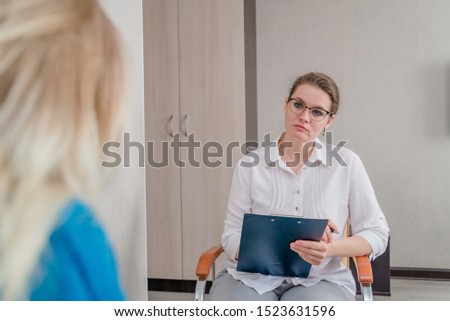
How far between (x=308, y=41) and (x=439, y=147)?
1094mm

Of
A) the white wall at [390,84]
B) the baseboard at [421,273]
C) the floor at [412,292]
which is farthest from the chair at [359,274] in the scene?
the baseboard at [421,273]

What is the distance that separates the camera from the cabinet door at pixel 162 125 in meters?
2.86

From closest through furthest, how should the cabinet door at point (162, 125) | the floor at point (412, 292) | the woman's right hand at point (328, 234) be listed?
the woman's right hand at point (328, 234) → the floor at point (412, 292) → the cabinet door at point (162, 125)

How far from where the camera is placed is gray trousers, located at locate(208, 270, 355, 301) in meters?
1.42

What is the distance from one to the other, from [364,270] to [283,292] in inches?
10.0

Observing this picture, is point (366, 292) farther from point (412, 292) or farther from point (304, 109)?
point (412, 292)

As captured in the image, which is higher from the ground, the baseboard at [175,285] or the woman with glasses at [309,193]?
the woman with glasses at [309,193]

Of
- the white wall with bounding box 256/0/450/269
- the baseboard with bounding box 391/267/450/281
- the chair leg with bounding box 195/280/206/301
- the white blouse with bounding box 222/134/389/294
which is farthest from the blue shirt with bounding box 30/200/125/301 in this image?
the baseboard with bounding box 391/267/450/281

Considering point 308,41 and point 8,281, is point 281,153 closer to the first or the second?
point 8,281

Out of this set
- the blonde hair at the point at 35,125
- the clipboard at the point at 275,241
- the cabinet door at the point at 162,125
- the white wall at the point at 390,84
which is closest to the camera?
the blonde hair at the point at 35,125

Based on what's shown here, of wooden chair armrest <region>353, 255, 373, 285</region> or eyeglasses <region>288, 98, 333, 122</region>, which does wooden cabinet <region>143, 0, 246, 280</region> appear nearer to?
eyeglasses <region>288, 98, 333, 122</region>

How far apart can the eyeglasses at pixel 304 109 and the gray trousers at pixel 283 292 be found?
1.74ft

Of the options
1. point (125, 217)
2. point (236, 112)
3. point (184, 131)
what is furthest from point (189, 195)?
point (125, 217)

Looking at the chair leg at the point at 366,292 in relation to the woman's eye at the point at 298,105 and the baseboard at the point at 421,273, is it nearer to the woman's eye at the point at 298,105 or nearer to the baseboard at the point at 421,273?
the woman's eye at the point at 298,105
